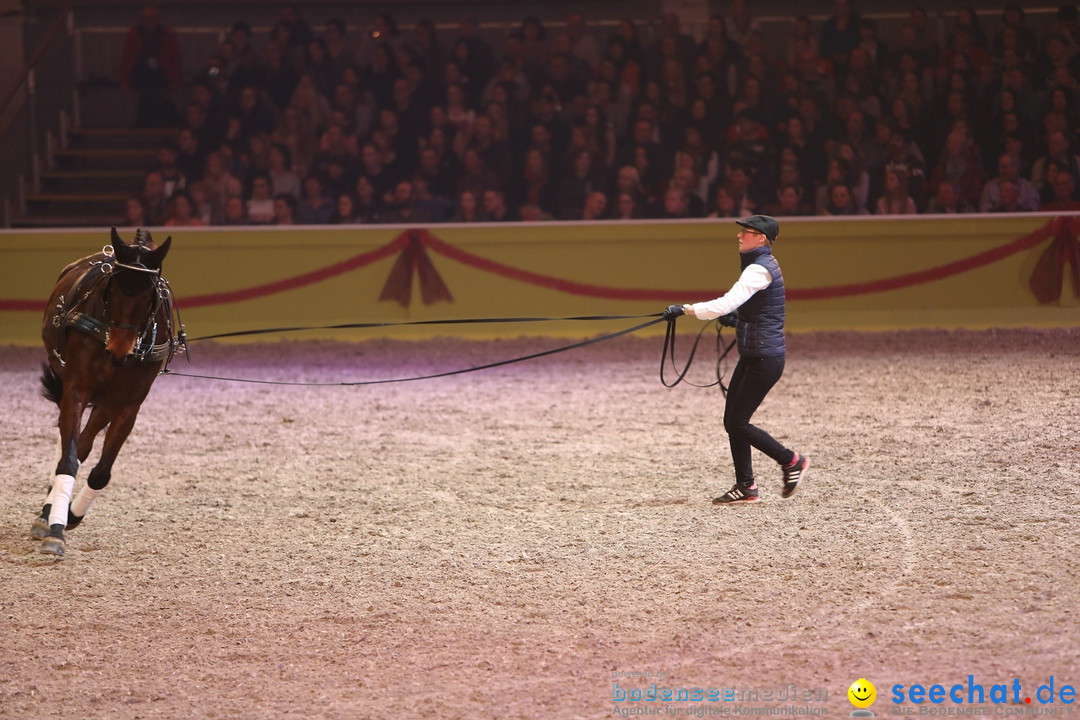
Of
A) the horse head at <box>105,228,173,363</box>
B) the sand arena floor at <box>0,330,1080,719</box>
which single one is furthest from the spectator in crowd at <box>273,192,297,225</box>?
the horse head at <box>105,228,173,363</box>

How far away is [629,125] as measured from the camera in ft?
44.7

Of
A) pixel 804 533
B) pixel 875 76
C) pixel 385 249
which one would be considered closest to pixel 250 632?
pixel 804 533

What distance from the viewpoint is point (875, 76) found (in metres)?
13.8

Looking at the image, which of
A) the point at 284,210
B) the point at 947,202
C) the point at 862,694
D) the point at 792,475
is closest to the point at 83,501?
the point at 792,475

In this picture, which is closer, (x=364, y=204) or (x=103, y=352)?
Answer: (x=103, y=352)

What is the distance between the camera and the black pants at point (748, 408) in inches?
246

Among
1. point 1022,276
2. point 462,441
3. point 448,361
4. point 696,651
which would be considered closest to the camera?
point 696,651

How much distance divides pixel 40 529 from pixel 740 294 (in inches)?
154

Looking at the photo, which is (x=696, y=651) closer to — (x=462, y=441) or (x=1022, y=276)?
(x=462, y=441)

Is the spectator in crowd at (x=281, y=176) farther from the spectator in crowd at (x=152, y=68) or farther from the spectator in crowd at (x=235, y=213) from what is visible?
the spectator in crowd at (x=152, y=68)

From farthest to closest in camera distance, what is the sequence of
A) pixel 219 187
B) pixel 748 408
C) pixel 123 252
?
pixel 219 187, pixel 748 408, pixel 123 252

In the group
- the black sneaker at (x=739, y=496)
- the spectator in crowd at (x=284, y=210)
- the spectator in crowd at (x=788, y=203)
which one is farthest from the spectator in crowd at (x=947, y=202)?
the black sneaker at (x=739, y=496)

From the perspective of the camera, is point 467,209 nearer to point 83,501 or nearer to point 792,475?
point 792,475

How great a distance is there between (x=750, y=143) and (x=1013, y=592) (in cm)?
900
